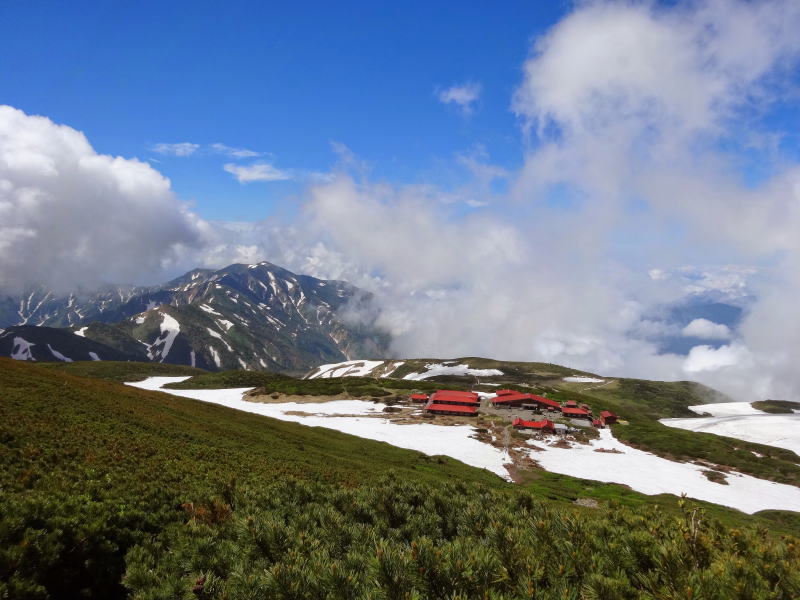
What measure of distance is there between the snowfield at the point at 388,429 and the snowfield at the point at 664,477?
545 inches

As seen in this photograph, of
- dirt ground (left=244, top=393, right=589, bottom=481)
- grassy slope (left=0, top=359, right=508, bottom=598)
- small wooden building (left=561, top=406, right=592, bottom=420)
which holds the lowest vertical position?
dirt ground (left=244, top=393, right=589, bottom=481)

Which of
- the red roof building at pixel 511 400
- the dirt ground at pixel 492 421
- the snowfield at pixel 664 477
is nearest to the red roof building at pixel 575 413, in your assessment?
the dirt ground at pixel 492 421

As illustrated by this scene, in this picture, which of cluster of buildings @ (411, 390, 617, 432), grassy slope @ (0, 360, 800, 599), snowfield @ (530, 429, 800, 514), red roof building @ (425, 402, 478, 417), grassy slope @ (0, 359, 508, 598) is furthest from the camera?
cluster of buildings @ (411, 390, 617, 432)

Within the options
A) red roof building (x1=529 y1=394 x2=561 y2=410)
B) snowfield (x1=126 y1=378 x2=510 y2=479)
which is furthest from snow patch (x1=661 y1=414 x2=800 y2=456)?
snowfield (x1=126 y1=378 x2=510 y2=479)

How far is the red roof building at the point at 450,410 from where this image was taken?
132 m

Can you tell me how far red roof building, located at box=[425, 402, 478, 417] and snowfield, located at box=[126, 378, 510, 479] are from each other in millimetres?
17430

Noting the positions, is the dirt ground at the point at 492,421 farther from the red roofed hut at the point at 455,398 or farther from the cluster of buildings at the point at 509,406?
the red roofed hut at the point at 455,398

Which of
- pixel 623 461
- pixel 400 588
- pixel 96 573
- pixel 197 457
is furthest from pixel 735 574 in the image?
pixel 623 461

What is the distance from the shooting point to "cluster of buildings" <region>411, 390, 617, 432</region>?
433 feet

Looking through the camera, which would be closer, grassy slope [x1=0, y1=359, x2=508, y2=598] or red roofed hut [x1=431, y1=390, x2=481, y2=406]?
grassy slope [x1=0, y1=359, x2=508, y2=598]

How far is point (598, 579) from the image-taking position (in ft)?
15.6

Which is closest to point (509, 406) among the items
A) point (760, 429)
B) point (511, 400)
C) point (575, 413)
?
point (511, 400)

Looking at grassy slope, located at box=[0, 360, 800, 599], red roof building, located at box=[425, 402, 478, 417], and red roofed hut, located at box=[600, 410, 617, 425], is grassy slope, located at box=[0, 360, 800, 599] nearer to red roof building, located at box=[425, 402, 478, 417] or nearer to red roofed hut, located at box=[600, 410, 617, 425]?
red roof building, located at box=[425, 402, 478, 417]

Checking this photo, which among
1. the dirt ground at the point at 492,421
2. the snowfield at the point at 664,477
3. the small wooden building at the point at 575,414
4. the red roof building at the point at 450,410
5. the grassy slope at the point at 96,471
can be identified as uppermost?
the grassy slope at the point at 96,471
